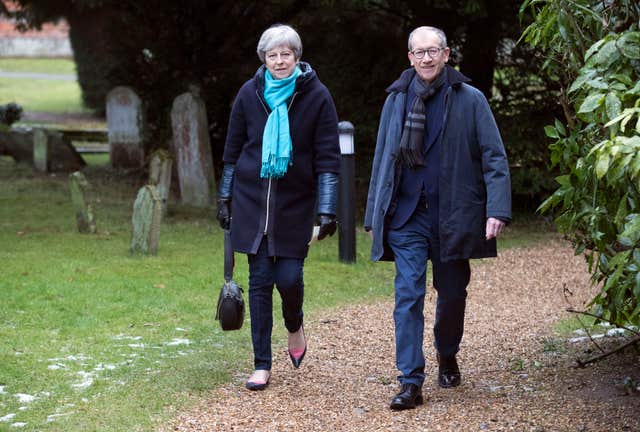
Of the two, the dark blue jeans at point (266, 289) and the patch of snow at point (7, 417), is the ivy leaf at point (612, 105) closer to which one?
the dark blue jeans at point (266, 289)

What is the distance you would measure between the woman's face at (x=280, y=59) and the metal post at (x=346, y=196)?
12.0 feet

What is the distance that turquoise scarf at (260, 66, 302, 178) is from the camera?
5637mm

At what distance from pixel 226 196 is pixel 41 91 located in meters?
30.8

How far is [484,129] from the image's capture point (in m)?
5.55

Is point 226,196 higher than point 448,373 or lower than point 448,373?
higher

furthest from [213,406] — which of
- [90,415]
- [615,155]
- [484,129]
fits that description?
[615,155]

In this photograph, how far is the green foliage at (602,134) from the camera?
4.13 metres

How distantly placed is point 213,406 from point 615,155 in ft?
9.08

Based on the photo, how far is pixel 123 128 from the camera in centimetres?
1802

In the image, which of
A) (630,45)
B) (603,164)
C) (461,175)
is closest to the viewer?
(603,164)

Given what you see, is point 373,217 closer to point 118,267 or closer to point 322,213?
point 322,213

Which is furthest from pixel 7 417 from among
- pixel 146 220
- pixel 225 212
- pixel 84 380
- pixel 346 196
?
pixel 346 196

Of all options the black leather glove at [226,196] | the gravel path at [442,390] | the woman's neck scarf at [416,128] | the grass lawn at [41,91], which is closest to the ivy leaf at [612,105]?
the woman's neck scarf at [416,128]

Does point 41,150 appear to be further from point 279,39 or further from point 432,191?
point 432,191
